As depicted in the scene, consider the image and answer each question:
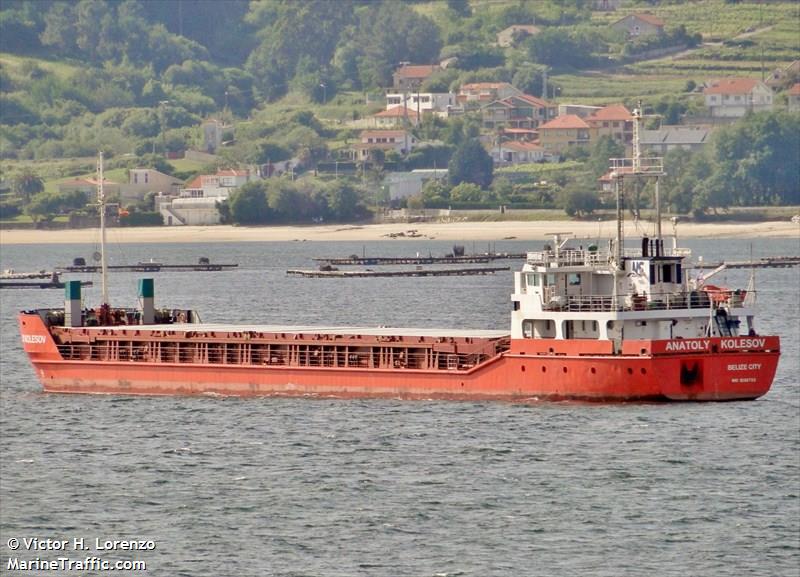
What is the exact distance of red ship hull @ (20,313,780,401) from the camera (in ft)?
218

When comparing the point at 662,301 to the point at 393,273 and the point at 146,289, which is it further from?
the point at 393,273

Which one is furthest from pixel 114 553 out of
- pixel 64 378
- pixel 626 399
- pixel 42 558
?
pixel 64 378

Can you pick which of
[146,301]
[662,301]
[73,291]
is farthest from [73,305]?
[662,301]

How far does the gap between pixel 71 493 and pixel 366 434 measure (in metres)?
11.1

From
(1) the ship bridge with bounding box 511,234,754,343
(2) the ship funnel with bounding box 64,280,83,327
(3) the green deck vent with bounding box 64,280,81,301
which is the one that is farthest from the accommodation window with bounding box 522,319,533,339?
(3) the green deck vent with bounding box 64,280,81,301

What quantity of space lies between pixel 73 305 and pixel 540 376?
2012 centimetres

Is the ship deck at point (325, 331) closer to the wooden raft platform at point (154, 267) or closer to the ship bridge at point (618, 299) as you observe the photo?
the ship bridge at point (618, 299)

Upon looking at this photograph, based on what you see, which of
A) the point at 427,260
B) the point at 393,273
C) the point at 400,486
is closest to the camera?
the point at 400,486

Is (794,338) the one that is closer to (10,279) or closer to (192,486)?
(192,486)

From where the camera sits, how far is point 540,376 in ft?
225

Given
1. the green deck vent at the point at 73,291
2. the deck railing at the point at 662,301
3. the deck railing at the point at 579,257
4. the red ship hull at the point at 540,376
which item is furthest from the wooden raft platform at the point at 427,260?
the deck railing at the point at 662,301

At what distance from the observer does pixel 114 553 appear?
5097cm

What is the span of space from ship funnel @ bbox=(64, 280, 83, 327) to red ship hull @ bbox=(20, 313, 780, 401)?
334 cm

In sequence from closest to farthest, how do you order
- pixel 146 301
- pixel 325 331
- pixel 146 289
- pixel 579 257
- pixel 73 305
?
pixel 579 257, pixel 325 331, pixel 73 305, pixel 146 289, pixel 146 301
